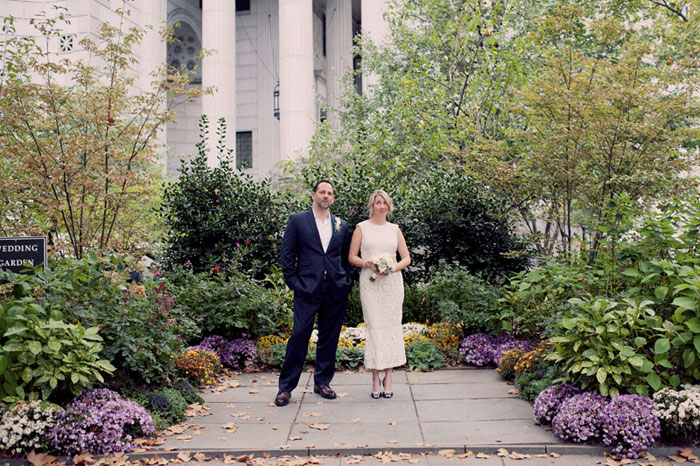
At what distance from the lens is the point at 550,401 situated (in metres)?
6.10

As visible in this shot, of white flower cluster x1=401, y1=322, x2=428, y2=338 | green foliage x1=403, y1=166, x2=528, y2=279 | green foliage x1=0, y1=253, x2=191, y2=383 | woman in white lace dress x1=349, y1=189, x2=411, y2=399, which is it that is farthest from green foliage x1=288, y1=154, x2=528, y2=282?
green foliage x1=0, y1=253, x2=191, y2=383

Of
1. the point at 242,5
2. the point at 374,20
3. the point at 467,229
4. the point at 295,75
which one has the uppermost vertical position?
the point at 242,5

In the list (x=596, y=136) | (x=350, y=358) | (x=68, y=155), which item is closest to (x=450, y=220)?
(x=596, y=136)

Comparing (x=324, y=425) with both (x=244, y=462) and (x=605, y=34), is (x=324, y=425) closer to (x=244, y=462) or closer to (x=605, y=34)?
(x=244, y=462)

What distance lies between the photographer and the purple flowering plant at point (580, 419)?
5555mm

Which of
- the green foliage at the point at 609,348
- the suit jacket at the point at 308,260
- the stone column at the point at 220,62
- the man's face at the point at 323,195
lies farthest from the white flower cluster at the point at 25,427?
the stone column at the point at 220,62

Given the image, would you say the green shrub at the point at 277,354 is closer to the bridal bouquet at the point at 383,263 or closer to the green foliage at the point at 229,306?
the green foliage at the point at 229,306

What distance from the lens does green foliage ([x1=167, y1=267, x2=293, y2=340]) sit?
9.30m

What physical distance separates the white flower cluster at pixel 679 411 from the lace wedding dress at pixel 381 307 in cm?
266

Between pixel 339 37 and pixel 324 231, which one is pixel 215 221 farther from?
pixel 339 37

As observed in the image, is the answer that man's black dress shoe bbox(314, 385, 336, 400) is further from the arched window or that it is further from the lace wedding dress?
the arched window

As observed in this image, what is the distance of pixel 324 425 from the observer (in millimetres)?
6172

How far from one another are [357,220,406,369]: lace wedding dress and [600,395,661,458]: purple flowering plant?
2349 mm

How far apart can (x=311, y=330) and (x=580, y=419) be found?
2839 mm
